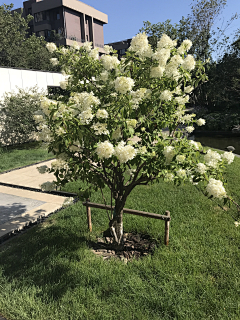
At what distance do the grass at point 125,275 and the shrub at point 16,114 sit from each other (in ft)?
26.6

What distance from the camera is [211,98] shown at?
78.8ft

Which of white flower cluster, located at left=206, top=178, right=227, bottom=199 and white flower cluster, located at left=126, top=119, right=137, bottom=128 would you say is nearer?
white flower cluster, located at left=206, top=178, right=227, bottom=199

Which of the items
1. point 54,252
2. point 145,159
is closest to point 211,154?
point 145,159

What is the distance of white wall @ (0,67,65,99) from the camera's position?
11.1 metres

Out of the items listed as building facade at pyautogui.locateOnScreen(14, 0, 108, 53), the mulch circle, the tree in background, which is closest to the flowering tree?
the mulch circle

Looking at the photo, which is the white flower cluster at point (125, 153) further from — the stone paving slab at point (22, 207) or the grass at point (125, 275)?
the stone paving slab at point (22, 207)

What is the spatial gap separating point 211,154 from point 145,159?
59 cm

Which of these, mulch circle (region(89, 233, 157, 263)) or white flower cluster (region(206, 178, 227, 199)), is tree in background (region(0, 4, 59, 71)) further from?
white flower cluster (region(206, 178, 227, 199))

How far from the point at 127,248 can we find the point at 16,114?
30.7 ft

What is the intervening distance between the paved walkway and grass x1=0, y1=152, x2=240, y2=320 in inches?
17.9

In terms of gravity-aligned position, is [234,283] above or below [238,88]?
below

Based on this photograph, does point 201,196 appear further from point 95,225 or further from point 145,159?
point 145,159

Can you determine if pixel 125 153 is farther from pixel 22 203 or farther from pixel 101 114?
pixel 22 203

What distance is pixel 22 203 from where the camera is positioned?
530 centimetres
